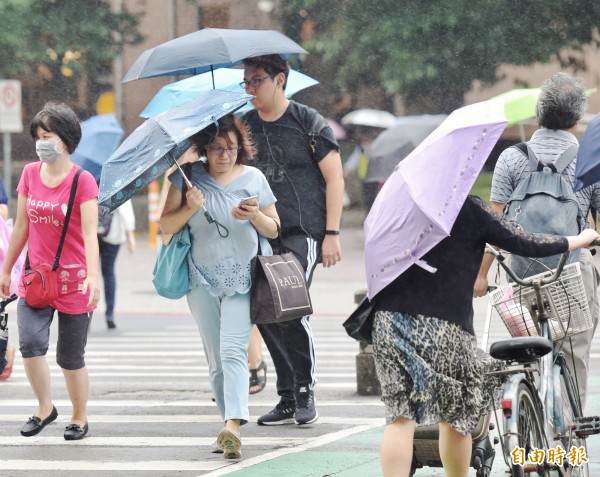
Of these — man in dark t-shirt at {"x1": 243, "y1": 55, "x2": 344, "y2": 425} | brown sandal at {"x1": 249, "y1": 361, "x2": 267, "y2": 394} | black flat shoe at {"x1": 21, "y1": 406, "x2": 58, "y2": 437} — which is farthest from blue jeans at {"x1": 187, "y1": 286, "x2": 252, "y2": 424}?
brown sandal at {"x1": 249, "y1": 361, "x2": 267, "y2": 394}

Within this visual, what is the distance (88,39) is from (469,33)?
9.30m

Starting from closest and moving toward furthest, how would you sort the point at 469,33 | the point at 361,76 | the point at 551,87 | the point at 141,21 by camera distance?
the point at 551,87 → the point at 469,33 → the point at 361,76 → the point at 141,21

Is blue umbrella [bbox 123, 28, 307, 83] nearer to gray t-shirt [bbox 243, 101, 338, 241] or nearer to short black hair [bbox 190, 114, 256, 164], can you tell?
gray t-shirt [bbox 243, 101, 338, 241]

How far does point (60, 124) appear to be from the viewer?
25.1 feet

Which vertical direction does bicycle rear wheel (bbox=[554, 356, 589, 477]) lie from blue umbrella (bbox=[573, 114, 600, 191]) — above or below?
below

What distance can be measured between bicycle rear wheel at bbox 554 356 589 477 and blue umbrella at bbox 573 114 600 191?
2.54 feet

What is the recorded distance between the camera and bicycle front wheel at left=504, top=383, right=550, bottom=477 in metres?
5.07

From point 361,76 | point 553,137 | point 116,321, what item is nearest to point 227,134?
point 553,137

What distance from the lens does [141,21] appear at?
1371 inches

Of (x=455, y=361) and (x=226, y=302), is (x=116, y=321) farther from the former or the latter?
(x=455, y=361)

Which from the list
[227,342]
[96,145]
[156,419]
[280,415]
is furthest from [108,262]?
[227,342]

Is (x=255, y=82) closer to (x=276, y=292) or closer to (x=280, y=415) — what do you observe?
(x=276, y=292)

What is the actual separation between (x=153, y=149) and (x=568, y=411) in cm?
232

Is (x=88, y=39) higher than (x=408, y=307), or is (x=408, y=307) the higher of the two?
(x=88, y=39)
